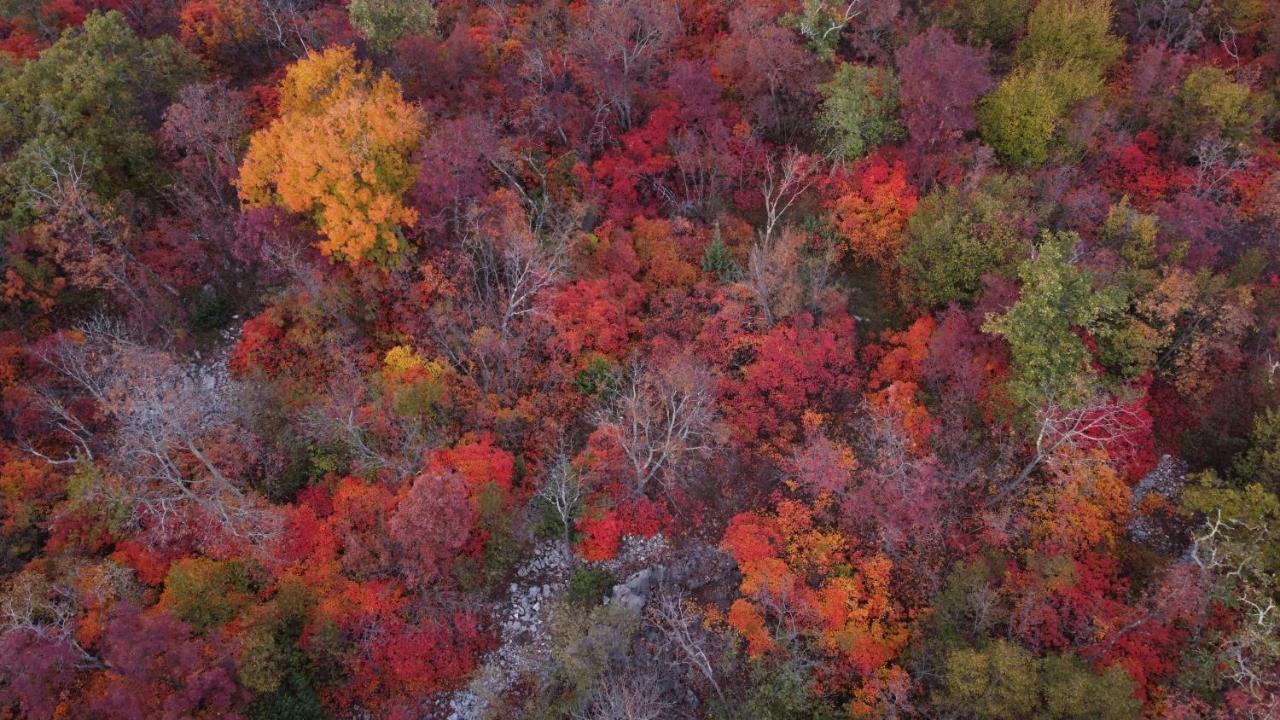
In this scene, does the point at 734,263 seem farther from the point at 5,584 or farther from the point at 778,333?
the point at 5,584

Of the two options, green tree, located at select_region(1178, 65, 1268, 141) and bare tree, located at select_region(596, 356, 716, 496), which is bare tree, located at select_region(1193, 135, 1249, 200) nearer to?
green tree, located at select_region(1178, 65, 1268, 141)

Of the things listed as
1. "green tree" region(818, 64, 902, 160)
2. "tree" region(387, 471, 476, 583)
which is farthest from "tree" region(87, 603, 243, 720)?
"green tree" region(818, 64, 902, 160)

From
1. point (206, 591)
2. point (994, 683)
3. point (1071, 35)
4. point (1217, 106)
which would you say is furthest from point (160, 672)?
point (1217, 106)

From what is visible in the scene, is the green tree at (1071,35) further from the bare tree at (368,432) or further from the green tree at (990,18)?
the bare tree at (368,432)

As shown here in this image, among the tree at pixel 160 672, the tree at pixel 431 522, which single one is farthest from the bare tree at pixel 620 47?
the tree at pixel 160 672

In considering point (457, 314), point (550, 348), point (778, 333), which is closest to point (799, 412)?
point (778, 333)
